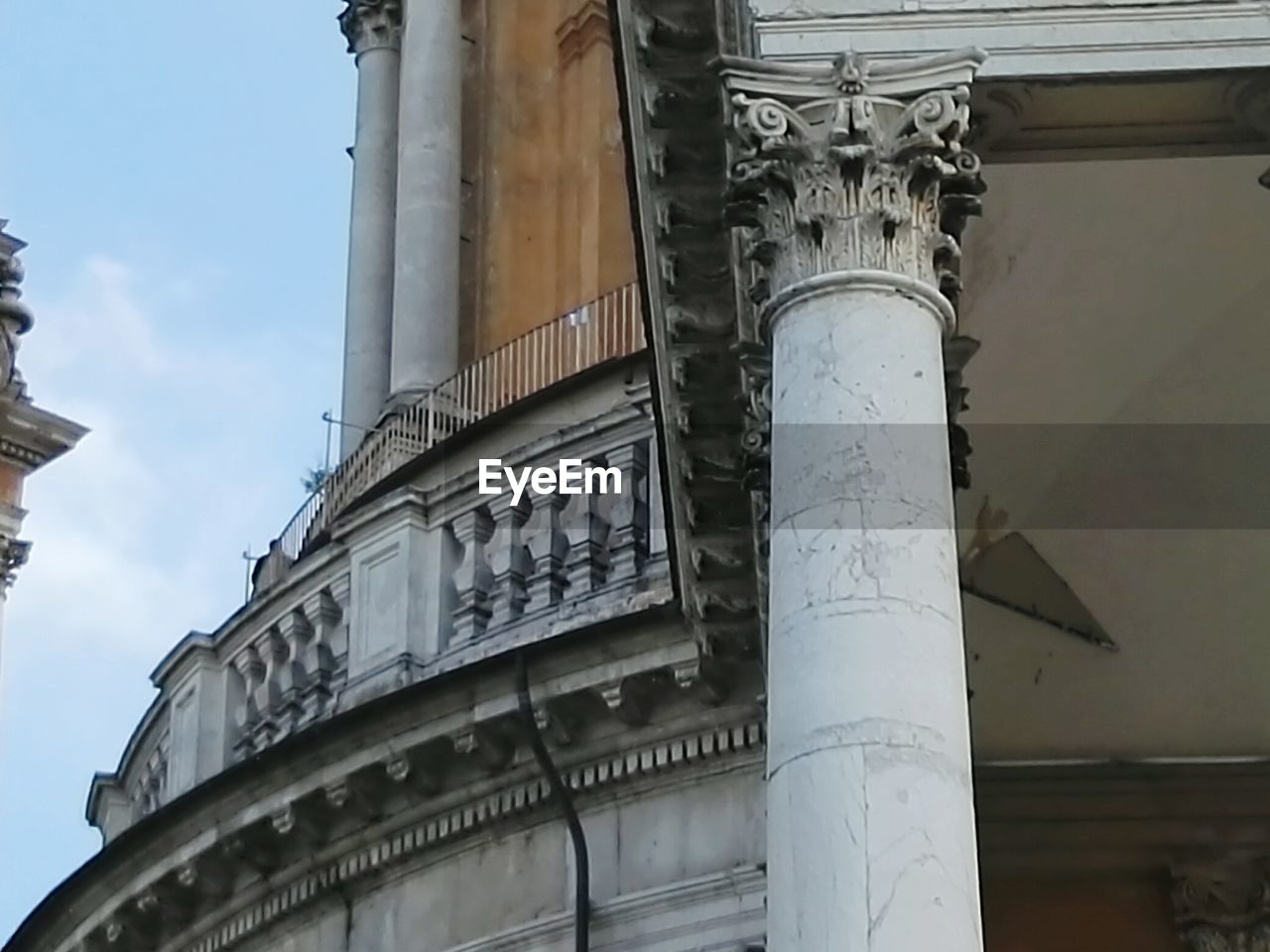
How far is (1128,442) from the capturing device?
1546cm

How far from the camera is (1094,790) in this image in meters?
16.1

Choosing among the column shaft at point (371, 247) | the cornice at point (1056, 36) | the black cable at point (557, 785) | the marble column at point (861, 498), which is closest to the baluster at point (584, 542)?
the black cable at point (557, 785)

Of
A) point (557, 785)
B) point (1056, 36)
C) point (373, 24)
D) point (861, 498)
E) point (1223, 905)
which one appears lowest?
point (861, 498)

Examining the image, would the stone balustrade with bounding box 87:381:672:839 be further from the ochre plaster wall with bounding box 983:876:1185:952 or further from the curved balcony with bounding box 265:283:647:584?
the curved balcony with bounding box 265:283:647:584

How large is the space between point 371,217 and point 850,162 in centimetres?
1537

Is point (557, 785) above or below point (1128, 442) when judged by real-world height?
below

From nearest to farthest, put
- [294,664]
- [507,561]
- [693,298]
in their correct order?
1. [693,298]
2. [507,561]
3. [294,664]

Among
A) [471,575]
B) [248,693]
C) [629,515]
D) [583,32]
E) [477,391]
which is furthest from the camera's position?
[583,32]

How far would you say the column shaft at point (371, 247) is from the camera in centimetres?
2569

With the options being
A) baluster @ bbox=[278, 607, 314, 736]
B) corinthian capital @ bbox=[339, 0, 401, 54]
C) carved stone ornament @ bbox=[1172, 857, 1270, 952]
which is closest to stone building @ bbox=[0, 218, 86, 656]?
baluster @ bbox=[278, 607, 314, 736]

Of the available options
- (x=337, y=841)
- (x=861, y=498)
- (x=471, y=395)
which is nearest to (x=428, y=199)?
(x=471, y=395)

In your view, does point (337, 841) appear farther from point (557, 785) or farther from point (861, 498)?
point (861, 498)

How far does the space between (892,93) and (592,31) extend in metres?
14.3

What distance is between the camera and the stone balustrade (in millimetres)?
16906
